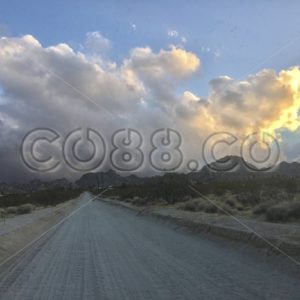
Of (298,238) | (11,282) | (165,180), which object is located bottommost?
(11,282)

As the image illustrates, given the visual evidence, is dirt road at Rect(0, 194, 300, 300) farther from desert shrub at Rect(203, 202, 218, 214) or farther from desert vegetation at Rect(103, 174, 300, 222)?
desert shrub at Rect(203, 202, 218, 214)

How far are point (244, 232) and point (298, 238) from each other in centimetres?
313

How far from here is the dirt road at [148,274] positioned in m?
9.19

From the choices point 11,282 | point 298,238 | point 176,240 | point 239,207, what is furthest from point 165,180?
point 11,282

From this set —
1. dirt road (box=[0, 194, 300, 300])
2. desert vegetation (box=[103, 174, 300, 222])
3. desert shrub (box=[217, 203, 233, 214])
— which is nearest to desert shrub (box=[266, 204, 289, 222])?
desert vegetation (box=[103, 174, 300, 222])

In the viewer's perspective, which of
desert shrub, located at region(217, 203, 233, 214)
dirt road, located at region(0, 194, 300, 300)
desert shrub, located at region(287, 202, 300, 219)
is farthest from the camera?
desert shrub, located at region(217, 203, 233, 214)

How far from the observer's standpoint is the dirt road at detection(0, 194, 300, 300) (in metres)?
9.19

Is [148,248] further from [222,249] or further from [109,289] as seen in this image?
[109,289]

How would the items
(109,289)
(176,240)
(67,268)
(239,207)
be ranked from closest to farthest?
1. (109,289)
2. (67,268)
3. (176,240)
4. (239,207)

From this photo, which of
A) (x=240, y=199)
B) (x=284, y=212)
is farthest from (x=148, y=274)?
(x=240, y=199)

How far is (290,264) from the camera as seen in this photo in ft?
39.8

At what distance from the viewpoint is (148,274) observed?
11.3m

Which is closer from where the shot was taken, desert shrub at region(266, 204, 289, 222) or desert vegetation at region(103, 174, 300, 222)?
desert shrub at region(266, 204, 289, 222)

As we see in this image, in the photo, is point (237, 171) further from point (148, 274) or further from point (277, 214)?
point (148, 274)
